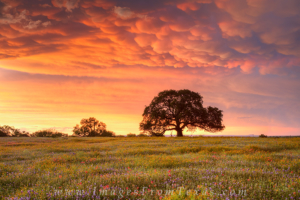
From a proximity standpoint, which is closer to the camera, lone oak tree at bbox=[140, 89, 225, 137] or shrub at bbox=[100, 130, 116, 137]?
lone oak tree at bbox=[140, 89, 225, 137]

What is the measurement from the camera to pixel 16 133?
161ft

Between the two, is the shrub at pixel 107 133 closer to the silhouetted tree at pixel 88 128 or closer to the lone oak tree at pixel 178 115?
the silhouetted tree at pixel 88 128

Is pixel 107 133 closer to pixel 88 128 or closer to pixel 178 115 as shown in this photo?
pixel 88 128

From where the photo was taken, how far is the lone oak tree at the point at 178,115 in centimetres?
3972

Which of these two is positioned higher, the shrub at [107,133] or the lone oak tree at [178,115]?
the lone oak tree at [178,115]

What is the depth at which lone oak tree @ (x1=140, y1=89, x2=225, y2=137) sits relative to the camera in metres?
39.7

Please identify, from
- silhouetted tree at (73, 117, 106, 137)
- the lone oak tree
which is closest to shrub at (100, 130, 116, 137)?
silhouetted tree at (73, 117, 106, 137)

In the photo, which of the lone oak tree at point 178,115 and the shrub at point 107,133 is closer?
the lone oak tree at point 178,115

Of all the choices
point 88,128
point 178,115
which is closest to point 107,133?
point 88,128

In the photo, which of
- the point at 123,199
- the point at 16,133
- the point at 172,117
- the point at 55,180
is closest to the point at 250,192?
the point at 123,199

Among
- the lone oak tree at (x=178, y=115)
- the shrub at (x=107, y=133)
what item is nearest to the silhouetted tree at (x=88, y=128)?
the shrub at (x=107, y=133)

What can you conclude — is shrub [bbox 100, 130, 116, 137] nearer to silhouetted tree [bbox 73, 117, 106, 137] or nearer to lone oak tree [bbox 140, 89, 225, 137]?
silhouetted tree [bbox 73, 117, 106, 137]

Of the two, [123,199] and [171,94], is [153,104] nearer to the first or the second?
[171,94]

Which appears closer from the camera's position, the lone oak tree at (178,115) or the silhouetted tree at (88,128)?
the lone oak tree at (178,115)
